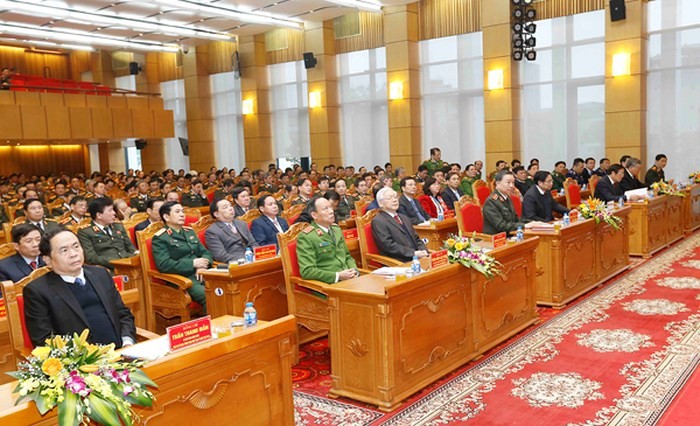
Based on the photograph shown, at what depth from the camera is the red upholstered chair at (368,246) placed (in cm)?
509

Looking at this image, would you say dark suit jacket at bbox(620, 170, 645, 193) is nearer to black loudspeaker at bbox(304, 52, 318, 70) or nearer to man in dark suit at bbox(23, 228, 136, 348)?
man in dark suit at bbox(23, 228, 136, 348)

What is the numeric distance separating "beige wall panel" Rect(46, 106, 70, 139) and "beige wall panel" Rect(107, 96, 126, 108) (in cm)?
134

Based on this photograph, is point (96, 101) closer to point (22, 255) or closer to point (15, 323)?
point (22, 255)

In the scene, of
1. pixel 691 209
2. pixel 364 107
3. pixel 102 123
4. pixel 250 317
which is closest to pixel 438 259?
pixel 250 317

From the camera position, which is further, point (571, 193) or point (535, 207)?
point (571, 193)

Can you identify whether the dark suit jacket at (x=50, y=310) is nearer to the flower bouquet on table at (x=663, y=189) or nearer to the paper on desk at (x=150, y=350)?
the paper on desk at (x=150, y=350)

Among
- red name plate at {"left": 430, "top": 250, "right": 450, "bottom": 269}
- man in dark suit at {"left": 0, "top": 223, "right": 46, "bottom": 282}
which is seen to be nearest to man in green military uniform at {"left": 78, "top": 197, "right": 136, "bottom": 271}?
man in dark suit at {"left": 0, "top": 223, "right": 46, "bottom": 282}

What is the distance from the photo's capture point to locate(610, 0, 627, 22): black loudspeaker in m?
11.2

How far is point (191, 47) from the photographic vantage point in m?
18.7

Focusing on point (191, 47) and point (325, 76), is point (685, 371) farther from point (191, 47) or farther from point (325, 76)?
point (191, 47)

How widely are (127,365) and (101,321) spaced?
1028 mm

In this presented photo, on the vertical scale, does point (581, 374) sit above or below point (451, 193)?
below

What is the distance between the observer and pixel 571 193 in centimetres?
866

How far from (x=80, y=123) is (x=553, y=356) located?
48.8 feet
